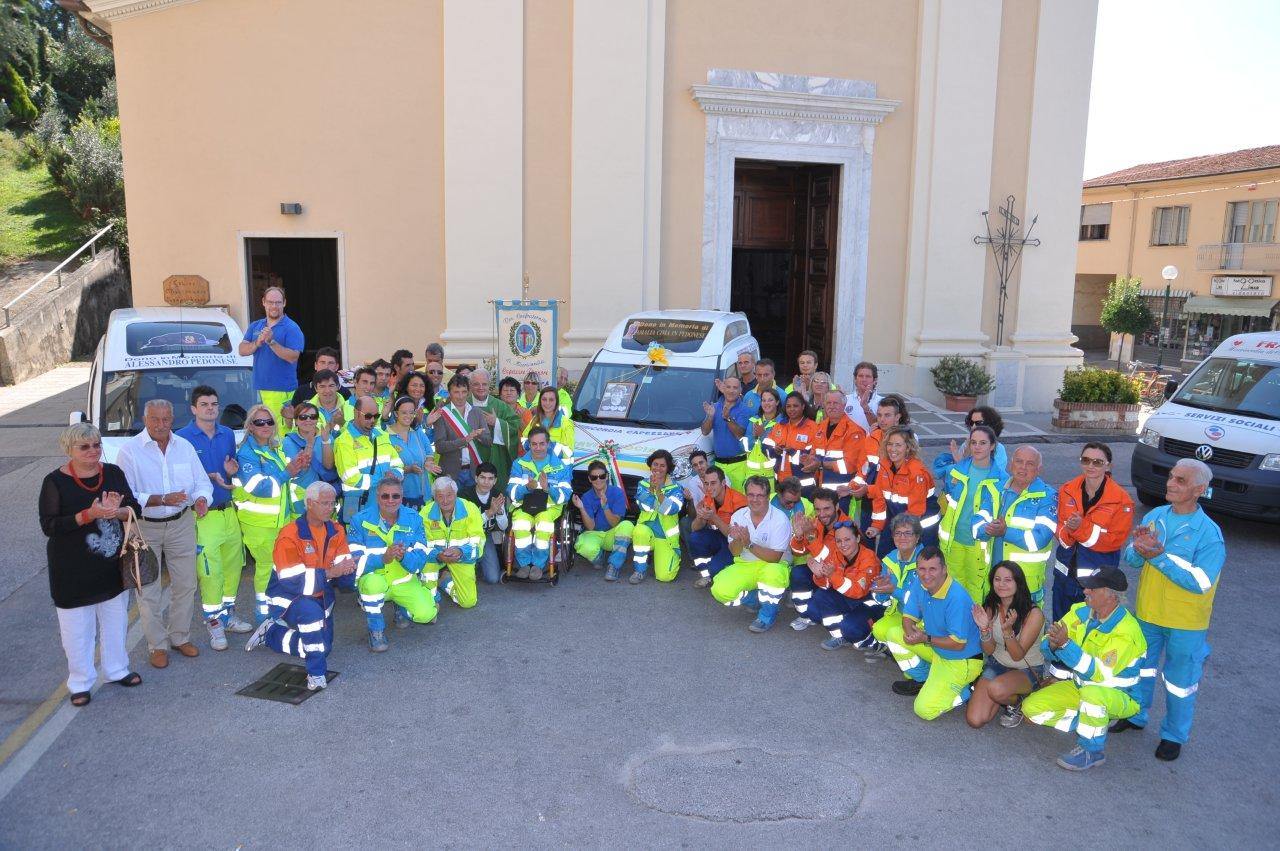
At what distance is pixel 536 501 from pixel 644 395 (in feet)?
7.11

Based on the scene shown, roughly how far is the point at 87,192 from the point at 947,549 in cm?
2649

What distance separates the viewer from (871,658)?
22.5ft

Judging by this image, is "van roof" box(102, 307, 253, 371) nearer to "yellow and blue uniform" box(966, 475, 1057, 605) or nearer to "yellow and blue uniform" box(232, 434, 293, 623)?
"yellow and blue uniform" box(232, 434, 293, 623)

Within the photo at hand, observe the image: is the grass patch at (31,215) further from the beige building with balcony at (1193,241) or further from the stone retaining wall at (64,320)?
the beige building with balcony at (1193,241)

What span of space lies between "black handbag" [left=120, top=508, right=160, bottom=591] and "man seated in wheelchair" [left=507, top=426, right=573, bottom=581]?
289 cm

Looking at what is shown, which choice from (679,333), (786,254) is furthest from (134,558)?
(786,254)

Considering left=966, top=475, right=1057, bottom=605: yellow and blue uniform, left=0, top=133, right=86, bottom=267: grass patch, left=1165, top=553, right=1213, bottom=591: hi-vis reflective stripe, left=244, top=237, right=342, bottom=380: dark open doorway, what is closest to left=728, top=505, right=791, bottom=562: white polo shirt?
left=966, top=475, right=1057, bottom=605: yellow and blue uniform

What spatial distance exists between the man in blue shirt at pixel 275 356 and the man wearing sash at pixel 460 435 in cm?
146

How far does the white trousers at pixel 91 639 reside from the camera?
19.2 feet

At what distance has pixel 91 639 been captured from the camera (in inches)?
233

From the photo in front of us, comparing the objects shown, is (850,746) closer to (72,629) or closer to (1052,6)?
(72,629)

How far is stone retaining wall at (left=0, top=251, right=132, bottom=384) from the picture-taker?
1925 centimetres

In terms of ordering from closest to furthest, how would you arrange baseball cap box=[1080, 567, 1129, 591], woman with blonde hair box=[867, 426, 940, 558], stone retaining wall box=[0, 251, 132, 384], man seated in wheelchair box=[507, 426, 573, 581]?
baseball cap box=[1080, 567, 1129, 591], woman with blonde hair box=[867, 426, 940, 558], man seated in wheelchair box=[507, 426, 573, 581], stone retaining wall box=[0, 251, 132, 384]

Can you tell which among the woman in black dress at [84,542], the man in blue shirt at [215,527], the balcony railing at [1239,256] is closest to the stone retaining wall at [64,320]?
the man in blue shirt at [215,527]
